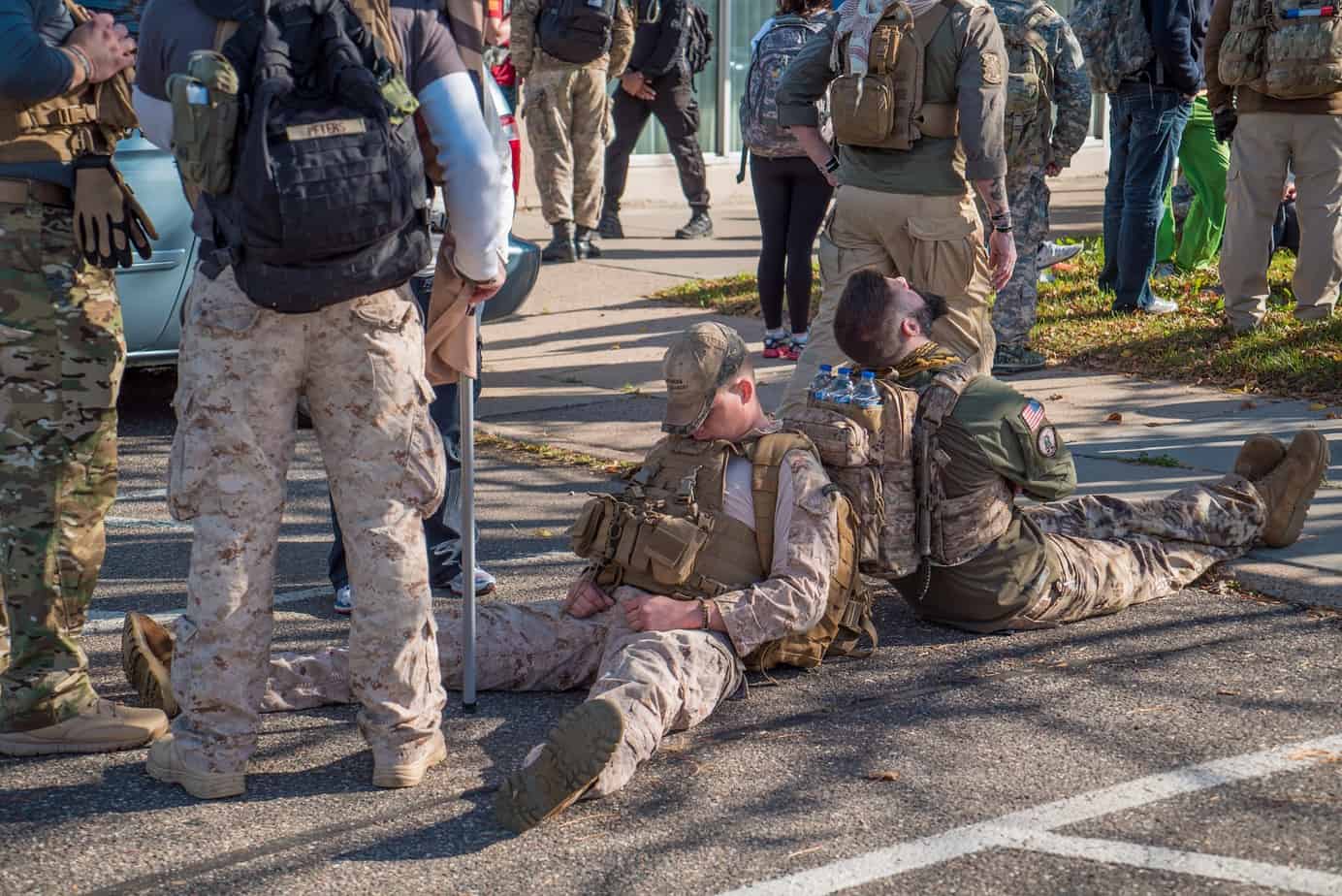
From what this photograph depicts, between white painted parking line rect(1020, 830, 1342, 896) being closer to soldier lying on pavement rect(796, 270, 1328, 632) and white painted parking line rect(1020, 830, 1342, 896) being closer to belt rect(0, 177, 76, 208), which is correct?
soldier lying on pavement rect(796, 270, 1328, 632)

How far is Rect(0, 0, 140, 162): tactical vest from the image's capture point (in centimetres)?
423

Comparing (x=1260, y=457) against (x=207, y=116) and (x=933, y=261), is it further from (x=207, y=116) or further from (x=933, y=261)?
(x=207, y=116)

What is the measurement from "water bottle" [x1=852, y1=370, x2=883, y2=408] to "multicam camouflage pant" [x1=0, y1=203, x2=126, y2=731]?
6.42 feet

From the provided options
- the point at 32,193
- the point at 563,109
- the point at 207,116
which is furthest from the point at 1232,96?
the point at 207,116

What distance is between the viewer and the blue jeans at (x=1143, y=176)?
9727 millimetres

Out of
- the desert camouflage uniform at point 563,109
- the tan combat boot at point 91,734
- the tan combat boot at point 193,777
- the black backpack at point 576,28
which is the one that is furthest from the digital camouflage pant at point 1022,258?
the tan combat boot at point 193,777

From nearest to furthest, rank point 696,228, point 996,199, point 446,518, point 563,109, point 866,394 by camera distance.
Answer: point 866,394 → point 446,518 → point 996,199 → point 563,109 → point 696,228

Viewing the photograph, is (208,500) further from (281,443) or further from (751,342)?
(751,342)

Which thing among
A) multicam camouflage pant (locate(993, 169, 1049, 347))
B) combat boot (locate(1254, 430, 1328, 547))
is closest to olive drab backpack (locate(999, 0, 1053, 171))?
multicam camouflage pant (locate(993, 169, 1049, 347))

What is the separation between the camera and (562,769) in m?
3.83

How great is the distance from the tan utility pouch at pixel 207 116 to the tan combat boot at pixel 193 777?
1.33 m

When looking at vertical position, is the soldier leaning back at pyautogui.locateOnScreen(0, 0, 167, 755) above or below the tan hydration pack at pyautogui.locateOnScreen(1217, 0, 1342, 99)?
below

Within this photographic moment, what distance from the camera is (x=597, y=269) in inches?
482

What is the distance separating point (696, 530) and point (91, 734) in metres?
1.58
